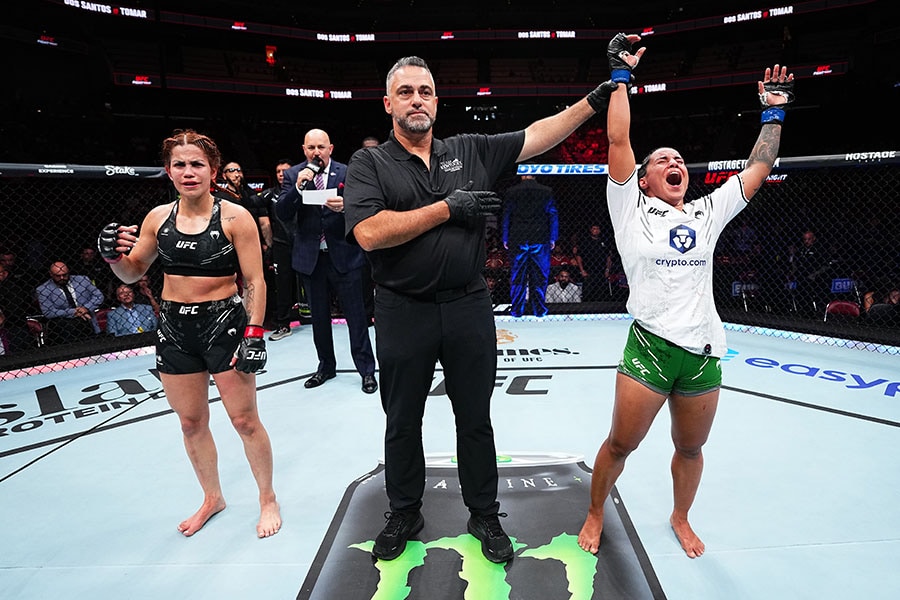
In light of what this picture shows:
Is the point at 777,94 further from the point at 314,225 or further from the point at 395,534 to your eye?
the point at 314,225

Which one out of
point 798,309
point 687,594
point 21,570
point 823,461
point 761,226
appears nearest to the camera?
point 687,594

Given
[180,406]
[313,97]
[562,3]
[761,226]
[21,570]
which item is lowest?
[21,570]

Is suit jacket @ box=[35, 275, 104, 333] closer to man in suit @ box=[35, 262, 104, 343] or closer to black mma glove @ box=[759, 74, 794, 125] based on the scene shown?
man in suit @ box=[35, 262, 104, 343]

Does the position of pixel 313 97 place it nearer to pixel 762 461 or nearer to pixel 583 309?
pixel 583 309

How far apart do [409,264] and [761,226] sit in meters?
7.86

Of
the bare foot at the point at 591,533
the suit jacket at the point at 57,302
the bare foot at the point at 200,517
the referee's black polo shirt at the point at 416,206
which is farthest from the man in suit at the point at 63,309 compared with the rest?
the bare foot at the point at 591,533

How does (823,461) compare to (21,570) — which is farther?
(823,461)

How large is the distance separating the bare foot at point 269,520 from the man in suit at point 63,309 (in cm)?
399

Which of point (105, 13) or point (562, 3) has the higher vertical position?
point (562, 3)

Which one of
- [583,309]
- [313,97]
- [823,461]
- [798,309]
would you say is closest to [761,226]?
[798,309]

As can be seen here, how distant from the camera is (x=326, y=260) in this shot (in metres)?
3.68

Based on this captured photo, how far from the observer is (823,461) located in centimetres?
259

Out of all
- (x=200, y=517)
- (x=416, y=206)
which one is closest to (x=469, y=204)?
(x=416, y=206)

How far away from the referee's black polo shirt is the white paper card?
1576mm
